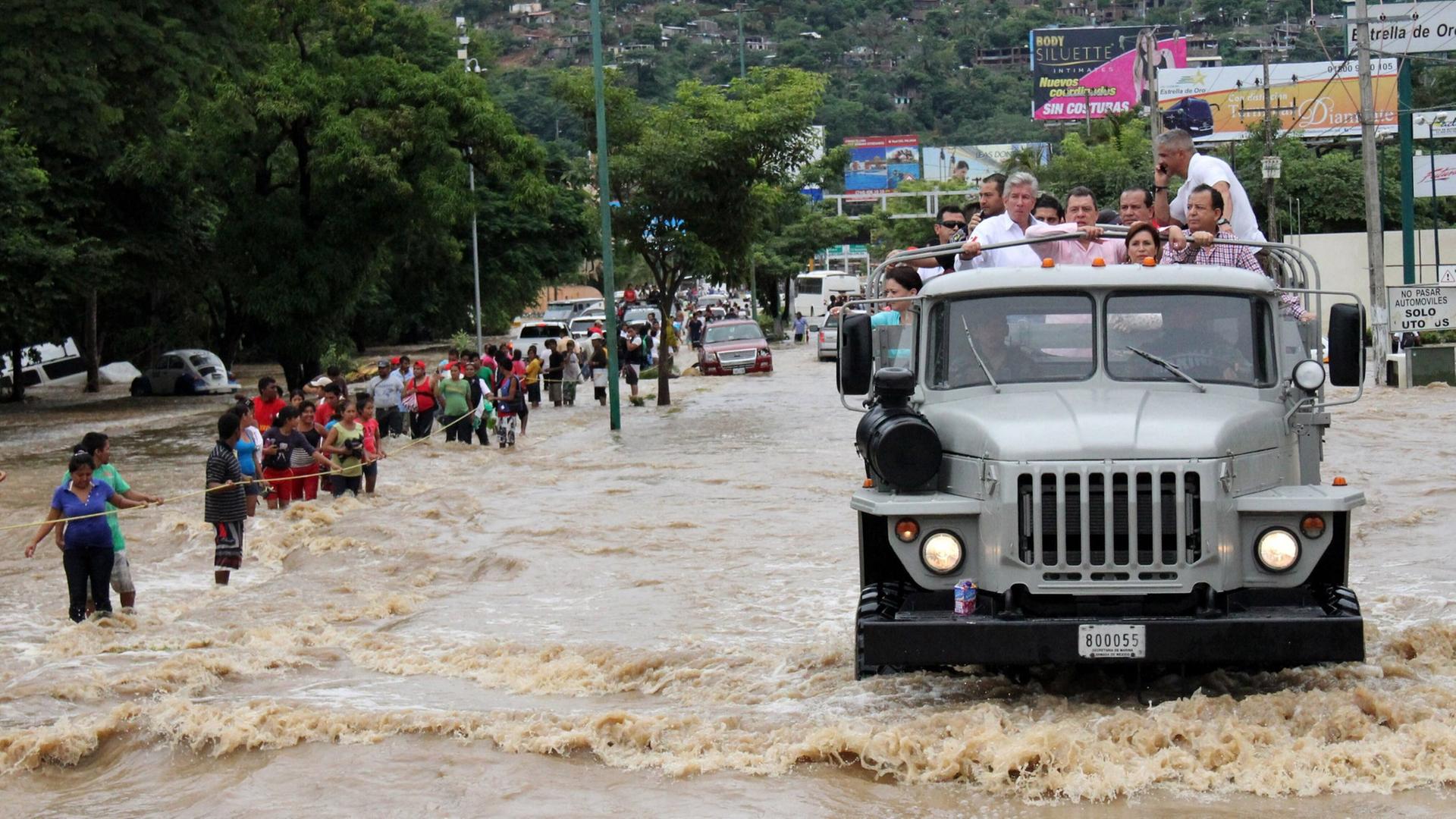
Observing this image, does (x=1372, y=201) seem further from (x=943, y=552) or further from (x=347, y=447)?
(x=943, y=552)

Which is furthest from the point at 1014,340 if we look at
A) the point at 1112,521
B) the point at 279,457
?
the point at 279,457

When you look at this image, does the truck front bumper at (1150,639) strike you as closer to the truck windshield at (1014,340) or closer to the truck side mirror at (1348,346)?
the truck side mirror at (1348,346)

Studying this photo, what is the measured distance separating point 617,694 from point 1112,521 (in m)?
3.75

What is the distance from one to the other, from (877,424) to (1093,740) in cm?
191

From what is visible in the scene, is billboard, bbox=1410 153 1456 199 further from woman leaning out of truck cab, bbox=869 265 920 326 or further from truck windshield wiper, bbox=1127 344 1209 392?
truck windshield wiper, bbox=1127 344 1209 392

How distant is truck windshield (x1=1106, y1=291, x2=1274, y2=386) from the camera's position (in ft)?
28.7

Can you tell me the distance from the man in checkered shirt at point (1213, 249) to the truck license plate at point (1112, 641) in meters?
2.40

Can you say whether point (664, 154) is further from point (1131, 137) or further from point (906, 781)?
point (1131, 137)

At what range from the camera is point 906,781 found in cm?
799

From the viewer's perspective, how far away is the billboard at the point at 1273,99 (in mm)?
65812

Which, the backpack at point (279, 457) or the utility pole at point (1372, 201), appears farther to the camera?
the utility pole at point (1372, 201)

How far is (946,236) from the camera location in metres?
11.9

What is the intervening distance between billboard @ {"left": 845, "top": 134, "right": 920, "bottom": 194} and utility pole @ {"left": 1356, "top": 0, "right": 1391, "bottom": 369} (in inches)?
2538

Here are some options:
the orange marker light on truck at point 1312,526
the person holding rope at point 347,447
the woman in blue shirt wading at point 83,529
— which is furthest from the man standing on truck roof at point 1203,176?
the person holding rope at point 347,447
